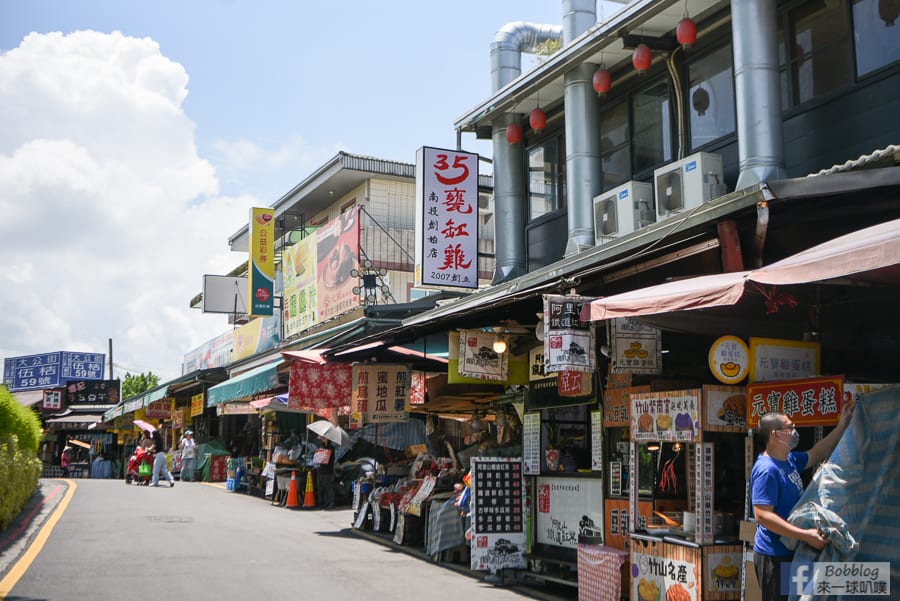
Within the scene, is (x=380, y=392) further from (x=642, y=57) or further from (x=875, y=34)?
(x=875, y=34)

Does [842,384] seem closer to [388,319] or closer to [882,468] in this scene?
[882,468]

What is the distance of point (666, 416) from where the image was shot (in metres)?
8.82

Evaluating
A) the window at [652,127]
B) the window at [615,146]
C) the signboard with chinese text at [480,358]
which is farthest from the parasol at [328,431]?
the window at [652,127]

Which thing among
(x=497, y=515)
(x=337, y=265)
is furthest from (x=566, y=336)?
(x=337, y=265)

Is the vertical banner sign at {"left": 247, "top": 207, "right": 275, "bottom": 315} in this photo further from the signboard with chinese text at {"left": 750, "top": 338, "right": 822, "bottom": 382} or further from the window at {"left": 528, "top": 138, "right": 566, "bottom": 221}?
the signboard with chinese text at {"left": 750, "top": 338, "right": 822, "bottom": 382}

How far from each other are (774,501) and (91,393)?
61.4 m

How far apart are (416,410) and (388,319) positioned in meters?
2.13

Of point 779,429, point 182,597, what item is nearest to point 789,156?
point 779,429

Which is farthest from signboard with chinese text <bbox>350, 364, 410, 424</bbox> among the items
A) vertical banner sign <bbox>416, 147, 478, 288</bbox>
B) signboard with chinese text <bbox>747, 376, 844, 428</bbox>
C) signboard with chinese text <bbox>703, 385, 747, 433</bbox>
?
signboard with chinese text <bbox>747, 376, 844, 428</bbox>

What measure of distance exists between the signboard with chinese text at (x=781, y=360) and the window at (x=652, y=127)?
6.66 m

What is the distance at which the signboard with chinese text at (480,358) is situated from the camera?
1264 centimetres

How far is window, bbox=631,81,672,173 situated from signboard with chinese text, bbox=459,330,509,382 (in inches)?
173

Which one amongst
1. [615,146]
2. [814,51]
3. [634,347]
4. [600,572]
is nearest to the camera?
[600,572]

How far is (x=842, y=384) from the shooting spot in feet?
23.5
